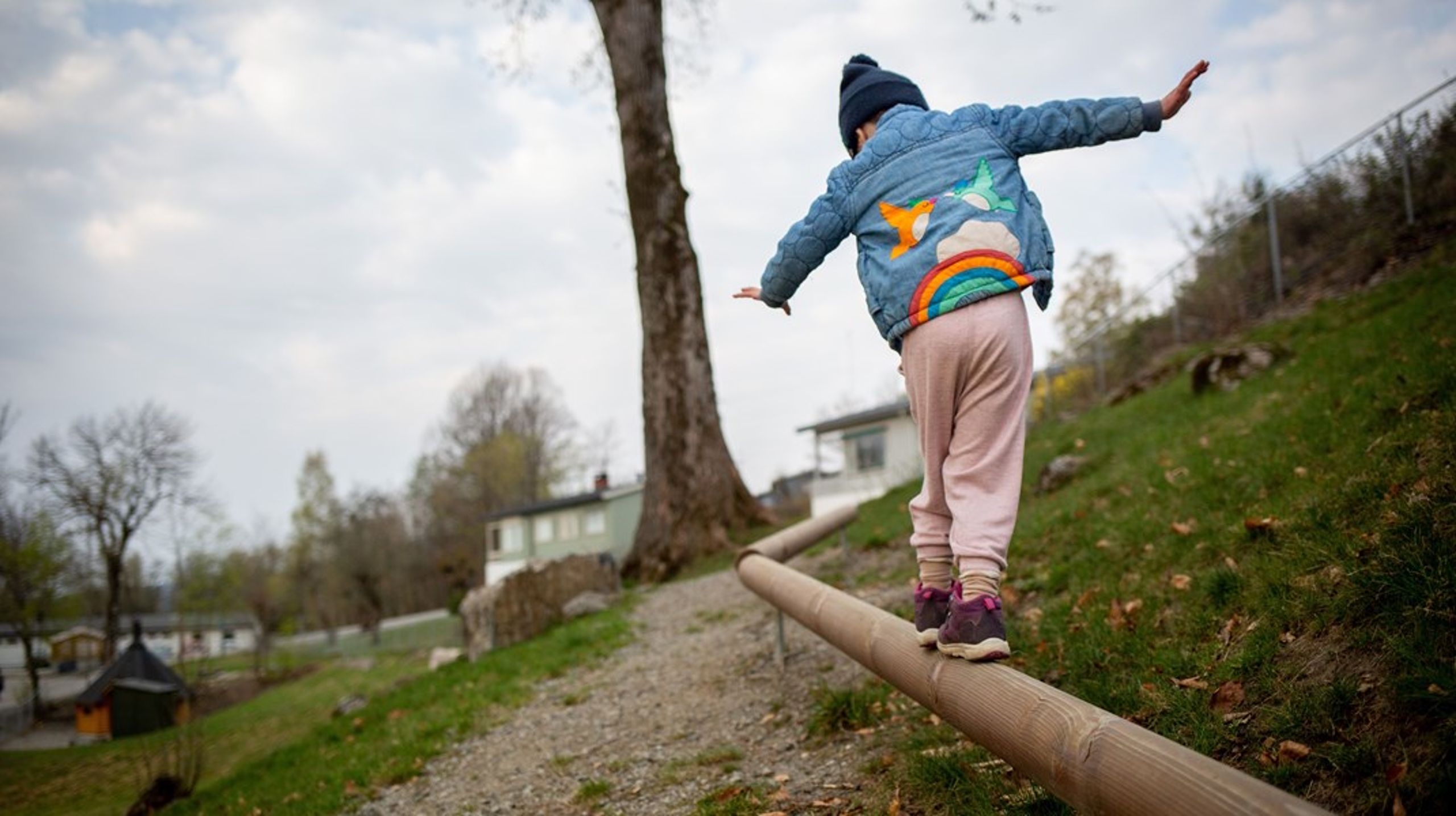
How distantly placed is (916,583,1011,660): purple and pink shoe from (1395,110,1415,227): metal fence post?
12062 mm

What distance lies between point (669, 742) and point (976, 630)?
2.71m

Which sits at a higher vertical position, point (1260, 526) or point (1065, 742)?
point (1260, 526)

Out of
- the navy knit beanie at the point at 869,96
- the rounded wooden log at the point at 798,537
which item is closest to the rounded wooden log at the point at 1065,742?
the navy knit beanie at the point at 869,96

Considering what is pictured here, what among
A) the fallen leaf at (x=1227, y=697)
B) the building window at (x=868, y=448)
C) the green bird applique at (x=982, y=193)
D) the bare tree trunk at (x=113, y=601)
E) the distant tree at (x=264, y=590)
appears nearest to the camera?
the green bird applique at (x=982, y=193)

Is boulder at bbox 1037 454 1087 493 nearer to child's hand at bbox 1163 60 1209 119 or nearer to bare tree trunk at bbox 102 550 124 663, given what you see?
child's hand at bbox 1163 60 1209 119

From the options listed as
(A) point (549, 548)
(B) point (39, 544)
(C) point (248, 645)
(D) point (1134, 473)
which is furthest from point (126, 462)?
(D) point (1134, 473)

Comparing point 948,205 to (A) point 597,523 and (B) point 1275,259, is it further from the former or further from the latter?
(A) point 597,523

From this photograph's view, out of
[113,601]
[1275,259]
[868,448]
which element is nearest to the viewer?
[1275,259]

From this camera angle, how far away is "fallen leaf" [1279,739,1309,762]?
2.08 meters

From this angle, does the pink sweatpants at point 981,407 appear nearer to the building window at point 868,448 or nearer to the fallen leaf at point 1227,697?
the fallen leaf at point 1227,697

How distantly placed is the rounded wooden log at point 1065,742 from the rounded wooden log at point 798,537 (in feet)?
8.88

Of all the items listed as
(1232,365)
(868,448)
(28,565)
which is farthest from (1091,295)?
(28,565)

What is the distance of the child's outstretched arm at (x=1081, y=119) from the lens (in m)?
2.36

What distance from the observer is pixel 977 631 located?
2303 mm
